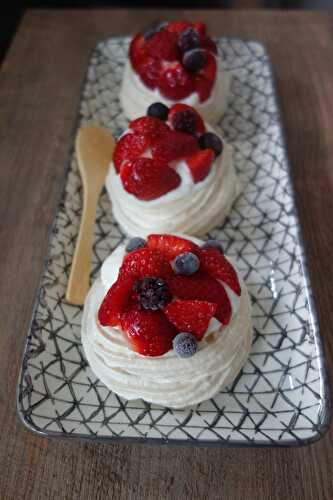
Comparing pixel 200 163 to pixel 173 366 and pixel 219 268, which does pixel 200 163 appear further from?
pixel 173 366

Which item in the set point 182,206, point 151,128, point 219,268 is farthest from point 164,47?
point 219,268

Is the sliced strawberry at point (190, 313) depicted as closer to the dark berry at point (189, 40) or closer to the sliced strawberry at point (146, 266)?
the sliced strawberry at point (146, 266)

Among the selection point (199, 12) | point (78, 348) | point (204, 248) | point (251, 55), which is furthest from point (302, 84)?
point (78, 348)

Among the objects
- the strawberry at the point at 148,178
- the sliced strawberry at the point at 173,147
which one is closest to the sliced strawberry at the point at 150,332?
the strawberry at the point at 148,178

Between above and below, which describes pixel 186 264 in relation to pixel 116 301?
above

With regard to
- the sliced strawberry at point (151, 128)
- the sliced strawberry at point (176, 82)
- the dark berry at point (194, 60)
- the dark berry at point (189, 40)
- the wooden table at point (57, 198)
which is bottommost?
the wooden table at point (57, 198)

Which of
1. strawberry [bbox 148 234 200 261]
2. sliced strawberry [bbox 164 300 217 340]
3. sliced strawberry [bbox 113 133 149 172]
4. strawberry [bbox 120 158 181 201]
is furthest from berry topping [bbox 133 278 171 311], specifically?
sliced strawberry [bbox 113 133 149 172]
